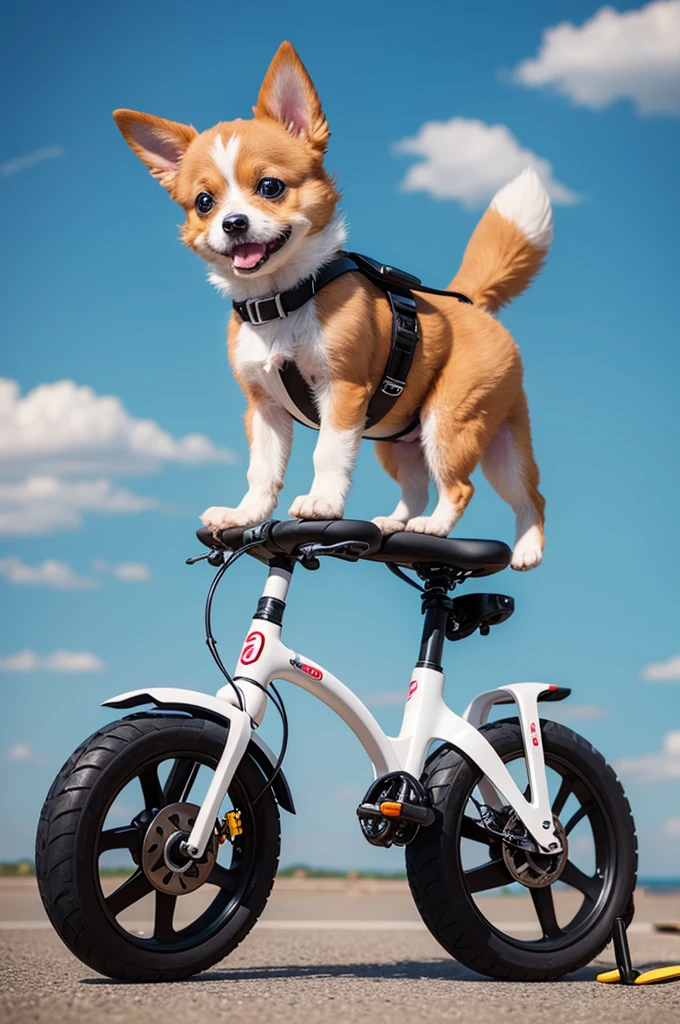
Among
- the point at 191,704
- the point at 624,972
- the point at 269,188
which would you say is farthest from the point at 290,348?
the point at 624,972

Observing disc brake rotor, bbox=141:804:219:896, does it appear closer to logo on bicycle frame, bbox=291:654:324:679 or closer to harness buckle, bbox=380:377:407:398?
logo on bicycle frame, bbox=291:654:324:679

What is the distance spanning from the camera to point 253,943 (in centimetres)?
393

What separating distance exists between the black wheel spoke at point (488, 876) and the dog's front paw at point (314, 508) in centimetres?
103

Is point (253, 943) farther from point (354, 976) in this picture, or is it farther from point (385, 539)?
point (385, 539)

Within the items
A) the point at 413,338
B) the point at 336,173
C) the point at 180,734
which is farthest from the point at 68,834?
the point at 336,173

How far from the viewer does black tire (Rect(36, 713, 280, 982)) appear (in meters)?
2.44

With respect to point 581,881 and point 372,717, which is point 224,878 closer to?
point 372,717

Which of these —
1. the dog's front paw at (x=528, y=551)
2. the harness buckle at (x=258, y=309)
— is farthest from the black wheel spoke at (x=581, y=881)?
the harness buckle at (x=258, y=309)

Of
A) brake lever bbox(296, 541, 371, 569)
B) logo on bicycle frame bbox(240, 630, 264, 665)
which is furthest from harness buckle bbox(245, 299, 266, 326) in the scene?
logo on bicycle frame bbox(240, 630, 264, 665)

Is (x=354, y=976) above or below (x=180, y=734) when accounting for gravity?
below

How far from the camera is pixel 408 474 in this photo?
10.8ft

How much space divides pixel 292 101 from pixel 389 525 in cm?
114

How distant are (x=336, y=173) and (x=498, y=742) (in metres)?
1.62

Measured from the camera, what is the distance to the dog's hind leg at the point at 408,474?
10.8ft
